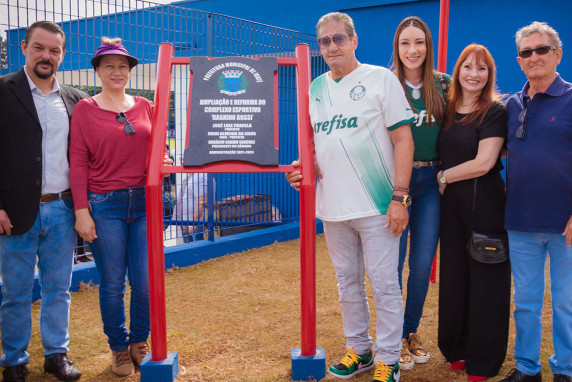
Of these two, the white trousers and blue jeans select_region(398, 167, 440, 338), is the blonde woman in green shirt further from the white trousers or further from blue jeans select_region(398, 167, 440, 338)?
the white trousers

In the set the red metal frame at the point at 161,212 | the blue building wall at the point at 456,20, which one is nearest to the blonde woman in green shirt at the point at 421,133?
the red metal frame at the point at 161,212

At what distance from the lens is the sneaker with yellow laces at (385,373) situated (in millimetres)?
2814

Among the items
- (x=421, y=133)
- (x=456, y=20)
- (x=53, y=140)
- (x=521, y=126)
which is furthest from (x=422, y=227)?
(x=456, y=20)

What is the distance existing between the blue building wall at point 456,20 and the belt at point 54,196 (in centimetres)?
547

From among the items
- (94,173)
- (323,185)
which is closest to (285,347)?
(323,185)

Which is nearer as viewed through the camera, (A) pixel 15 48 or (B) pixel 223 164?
(B) pixel 223 164

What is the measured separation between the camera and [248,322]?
13.8 ft

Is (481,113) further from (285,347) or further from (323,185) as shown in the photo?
(285,347)

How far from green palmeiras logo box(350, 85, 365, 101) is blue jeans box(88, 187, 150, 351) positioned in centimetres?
143

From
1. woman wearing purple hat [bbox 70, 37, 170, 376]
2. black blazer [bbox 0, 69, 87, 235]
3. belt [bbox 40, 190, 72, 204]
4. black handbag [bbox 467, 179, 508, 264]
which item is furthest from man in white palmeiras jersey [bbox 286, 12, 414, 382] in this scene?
black blazer [bbox 0, 69, 87, 235]

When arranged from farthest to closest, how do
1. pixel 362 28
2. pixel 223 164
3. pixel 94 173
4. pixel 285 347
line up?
pixel 362 28 < pixel 285 347 < pixel 94 173 < pixel 223 164

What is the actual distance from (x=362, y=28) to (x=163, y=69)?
6.62m

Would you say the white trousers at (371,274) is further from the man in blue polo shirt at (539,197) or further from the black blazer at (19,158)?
the black blazer at (19,158)

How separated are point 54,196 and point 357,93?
193 centimetres
